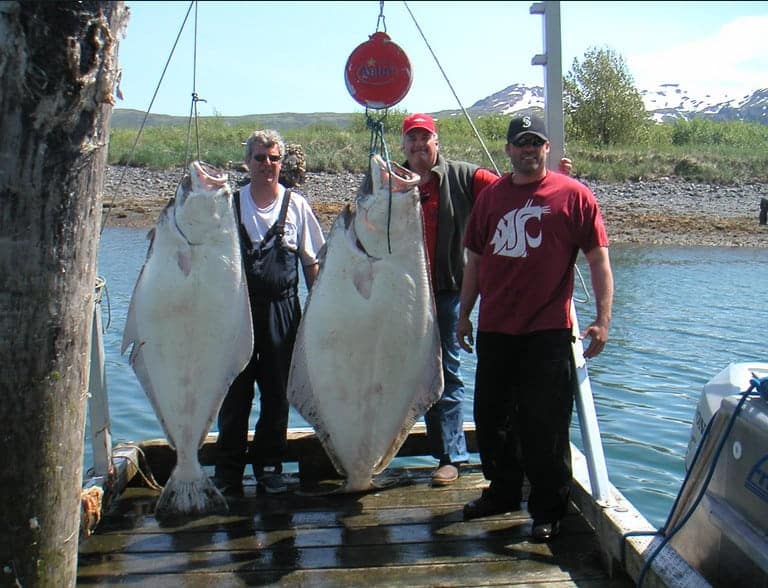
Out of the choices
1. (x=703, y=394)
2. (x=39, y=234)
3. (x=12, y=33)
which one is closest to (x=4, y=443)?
(x=39, y=234)

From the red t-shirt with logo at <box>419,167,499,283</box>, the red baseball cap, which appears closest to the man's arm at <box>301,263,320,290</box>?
the red t-shirt with logo at <box>419,167,499,283</box>

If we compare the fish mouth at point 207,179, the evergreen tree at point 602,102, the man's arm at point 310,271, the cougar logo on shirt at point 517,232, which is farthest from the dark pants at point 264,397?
the evergreen tree at point 602,102

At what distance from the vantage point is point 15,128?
7.80ft

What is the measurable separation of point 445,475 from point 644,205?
23445mm

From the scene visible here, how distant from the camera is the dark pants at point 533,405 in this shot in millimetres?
3814

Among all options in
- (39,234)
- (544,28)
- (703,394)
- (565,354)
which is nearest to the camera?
(39,234)

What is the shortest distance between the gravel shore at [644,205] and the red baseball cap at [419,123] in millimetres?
16699

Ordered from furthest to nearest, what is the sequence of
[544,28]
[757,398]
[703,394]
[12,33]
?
[544,28], [703,394], [757,398], [12,33]

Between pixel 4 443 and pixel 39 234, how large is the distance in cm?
64

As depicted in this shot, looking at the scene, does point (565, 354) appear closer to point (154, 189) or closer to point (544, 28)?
point (544, 28)

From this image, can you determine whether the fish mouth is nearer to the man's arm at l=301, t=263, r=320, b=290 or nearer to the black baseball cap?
the man's arm at l=301, t=263, r=320, b=290

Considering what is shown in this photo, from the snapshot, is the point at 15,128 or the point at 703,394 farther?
the point at 703,394

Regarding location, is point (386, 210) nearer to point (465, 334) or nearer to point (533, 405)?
point (465, 334)

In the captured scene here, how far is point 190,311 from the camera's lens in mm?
3809
